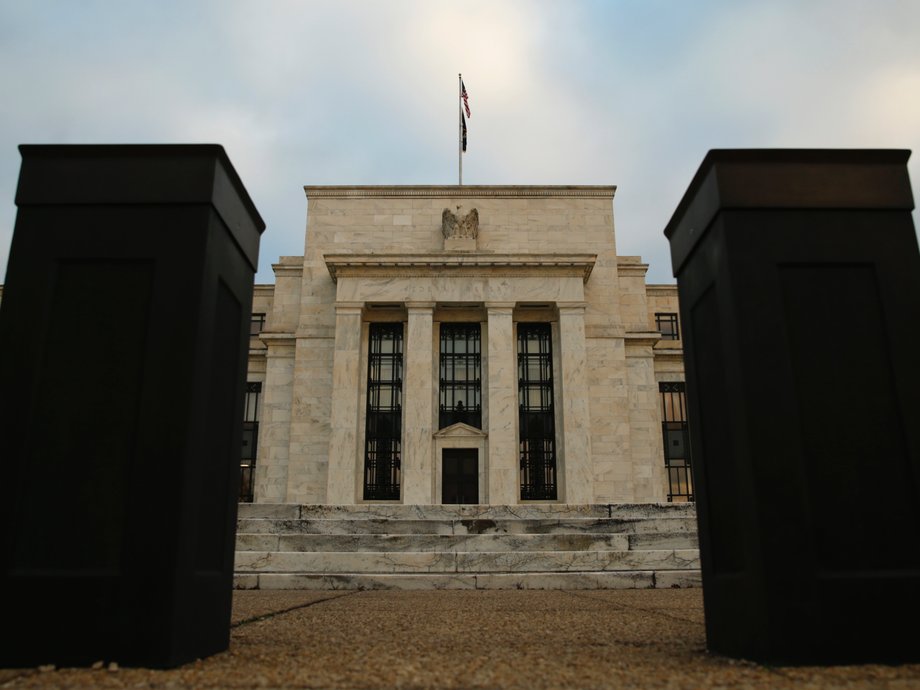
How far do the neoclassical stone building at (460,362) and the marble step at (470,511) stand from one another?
7.21 meters

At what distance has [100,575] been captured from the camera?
313 cm

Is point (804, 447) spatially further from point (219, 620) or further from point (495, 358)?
point (495, 358)

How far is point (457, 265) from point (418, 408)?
6001 millimetres

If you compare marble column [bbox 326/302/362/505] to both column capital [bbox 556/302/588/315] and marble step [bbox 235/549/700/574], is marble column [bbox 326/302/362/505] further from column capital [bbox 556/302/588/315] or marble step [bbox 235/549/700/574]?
marble step [bbox 235/549/700/574]

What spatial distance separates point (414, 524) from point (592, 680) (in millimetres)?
12647

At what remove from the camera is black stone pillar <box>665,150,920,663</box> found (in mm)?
3092

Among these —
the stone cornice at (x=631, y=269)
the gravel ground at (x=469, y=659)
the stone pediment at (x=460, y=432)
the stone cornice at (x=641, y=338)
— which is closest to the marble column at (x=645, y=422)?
the stone cornice at (x=641, y=338)

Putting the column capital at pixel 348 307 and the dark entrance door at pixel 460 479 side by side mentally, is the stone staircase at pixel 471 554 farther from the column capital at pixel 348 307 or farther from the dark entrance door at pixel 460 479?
the column capital at pixel 348 307

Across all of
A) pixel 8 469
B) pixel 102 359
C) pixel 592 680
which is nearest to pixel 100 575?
pixel 8 469

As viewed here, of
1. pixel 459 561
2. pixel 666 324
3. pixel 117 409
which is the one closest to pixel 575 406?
pixel 666 324

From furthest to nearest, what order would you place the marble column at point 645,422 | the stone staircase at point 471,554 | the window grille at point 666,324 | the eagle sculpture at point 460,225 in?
the window grille at point 666,324 → the eagle sculpture at point 460,225 → the marble column at point 645,422 → the stone staircase at point 471,554

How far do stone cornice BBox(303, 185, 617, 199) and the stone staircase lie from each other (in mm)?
17735

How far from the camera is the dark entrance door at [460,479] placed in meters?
28.1

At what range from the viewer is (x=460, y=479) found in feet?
92.3
